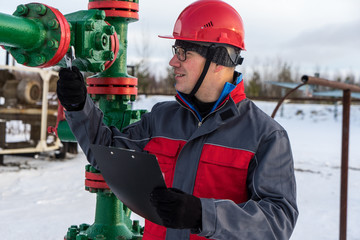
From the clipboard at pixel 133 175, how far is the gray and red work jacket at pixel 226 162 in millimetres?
173

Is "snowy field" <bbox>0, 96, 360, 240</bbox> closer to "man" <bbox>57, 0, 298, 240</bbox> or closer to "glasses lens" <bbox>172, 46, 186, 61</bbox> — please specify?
"man" <bbox>57, 0, 298, 240</bbox>

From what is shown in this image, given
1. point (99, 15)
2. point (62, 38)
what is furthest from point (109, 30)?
point (62, 38)

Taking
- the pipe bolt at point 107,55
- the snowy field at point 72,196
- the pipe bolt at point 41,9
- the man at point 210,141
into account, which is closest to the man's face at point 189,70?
the man at point 210,141

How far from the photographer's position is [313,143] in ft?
35.5

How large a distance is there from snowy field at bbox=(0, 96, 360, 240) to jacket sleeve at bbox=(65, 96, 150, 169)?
2.17m

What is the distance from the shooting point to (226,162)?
5.26 feet

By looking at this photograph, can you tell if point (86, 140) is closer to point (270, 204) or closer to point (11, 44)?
point (11, 44)

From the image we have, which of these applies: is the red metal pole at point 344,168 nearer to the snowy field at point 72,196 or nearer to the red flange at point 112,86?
the snowy field at point 72,196

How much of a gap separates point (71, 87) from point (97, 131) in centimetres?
29

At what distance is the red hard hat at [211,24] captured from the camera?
1.81 metres

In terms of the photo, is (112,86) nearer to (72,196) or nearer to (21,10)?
(21,10)

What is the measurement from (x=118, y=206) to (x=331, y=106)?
18030 mm

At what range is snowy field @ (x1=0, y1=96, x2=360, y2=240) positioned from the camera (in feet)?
13.4

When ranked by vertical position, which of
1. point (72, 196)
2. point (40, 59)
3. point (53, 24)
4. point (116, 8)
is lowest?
point (72, 196)
